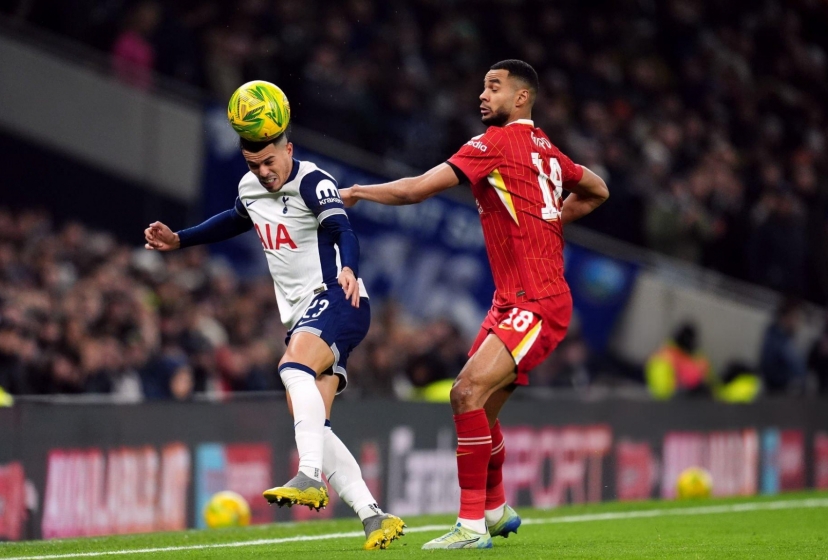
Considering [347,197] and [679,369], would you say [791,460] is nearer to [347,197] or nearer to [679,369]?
[679,369]

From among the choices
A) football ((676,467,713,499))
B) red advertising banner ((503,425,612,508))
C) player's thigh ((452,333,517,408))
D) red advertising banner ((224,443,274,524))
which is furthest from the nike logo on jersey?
football ((676,467,713,499))

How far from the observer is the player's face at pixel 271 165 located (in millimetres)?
6547

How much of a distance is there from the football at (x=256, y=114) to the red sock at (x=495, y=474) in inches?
73.8

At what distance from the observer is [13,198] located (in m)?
12.7

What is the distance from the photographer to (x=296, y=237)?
6695mm

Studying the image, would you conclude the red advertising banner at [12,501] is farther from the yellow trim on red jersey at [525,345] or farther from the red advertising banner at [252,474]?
the yellow trim on red jersey at [525,345]

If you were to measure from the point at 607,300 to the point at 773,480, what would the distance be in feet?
8.71

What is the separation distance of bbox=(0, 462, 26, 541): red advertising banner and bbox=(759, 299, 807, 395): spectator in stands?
9.11 metres

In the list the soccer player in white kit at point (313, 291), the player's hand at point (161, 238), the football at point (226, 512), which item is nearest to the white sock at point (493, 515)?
the soccer player in white kit at point (313, 291)

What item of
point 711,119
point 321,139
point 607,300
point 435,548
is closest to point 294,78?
point 321,139

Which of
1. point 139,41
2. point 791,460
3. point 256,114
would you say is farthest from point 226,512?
point 791,460

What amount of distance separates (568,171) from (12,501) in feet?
15.5

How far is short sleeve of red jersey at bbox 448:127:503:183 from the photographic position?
654 centimetres

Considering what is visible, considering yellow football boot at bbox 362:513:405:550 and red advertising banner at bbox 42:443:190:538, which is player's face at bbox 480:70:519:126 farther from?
red advertising banner at bbox 42:443:190:538
